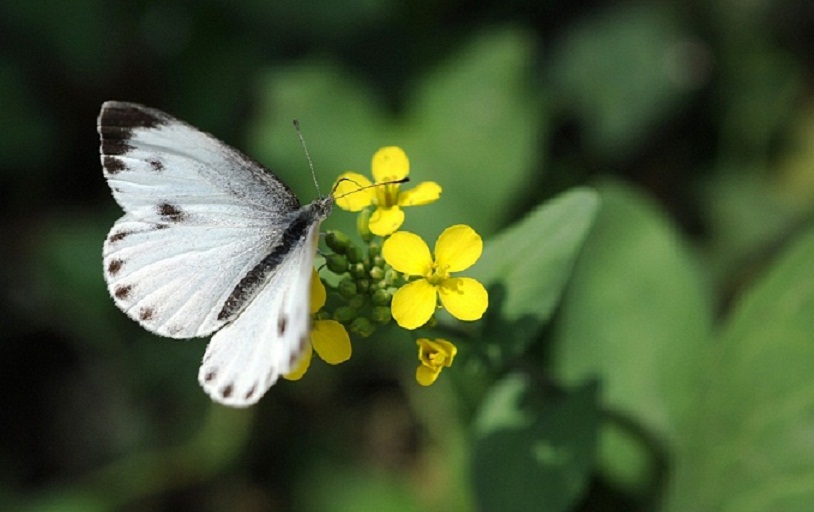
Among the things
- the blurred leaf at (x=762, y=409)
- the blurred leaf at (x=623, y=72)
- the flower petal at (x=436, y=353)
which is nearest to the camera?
the flower petal at (x=436, y=353)

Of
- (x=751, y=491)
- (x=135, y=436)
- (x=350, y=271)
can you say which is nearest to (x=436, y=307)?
(x=350, y=271)

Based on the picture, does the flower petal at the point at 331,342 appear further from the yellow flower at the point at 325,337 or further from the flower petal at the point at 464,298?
the flower petal at the point at 464,298

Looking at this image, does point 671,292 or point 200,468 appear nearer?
point 671,292

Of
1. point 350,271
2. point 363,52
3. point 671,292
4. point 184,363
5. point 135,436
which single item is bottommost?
point 135,436

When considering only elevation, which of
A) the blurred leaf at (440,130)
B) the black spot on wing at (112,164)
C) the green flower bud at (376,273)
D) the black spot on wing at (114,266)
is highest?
the blurred leaf at (440,130)

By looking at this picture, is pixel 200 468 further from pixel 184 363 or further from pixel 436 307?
pixel 436 307

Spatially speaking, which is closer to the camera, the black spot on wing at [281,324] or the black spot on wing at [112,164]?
the black spot on wing at [281,324]

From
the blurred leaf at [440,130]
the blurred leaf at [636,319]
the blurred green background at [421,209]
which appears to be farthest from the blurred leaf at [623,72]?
the blurred leaf at [636,319]
